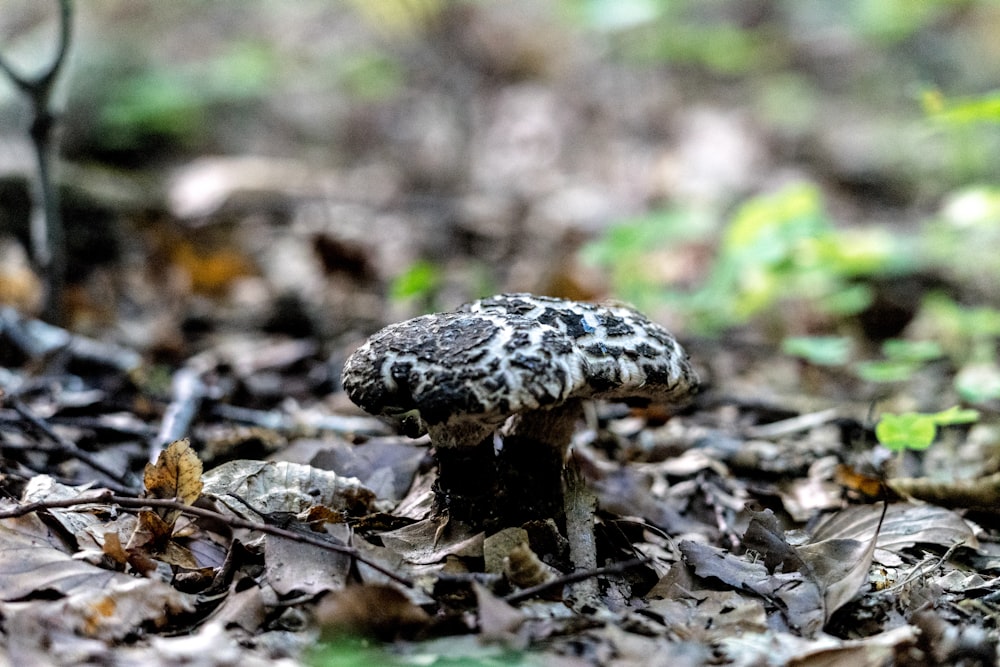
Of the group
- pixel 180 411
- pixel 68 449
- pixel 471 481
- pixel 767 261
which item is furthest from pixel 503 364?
pixel 767 261

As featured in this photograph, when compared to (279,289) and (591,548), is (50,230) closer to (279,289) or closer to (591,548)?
(279,289)

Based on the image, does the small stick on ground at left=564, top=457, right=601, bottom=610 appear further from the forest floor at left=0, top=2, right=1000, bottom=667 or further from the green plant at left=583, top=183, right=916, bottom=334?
the green plant at left=583, top=183, right=916, bottom=334

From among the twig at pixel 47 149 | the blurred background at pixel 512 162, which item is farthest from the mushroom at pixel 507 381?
the twig at pixel 47 149

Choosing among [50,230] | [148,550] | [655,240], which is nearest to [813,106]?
[655,240]

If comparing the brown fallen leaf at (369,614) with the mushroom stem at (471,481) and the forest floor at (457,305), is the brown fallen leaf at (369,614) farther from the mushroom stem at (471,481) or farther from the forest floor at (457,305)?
the mushroom stem at (471,481)

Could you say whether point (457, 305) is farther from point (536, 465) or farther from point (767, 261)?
point (536, 465)

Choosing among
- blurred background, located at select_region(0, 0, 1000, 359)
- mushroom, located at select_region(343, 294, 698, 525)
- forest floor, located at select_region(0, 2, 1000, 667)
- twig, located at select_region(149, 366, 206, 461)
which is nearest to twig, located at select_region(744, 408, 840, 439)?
forest floor, located at select_region(0, 2, 1000, 667)
